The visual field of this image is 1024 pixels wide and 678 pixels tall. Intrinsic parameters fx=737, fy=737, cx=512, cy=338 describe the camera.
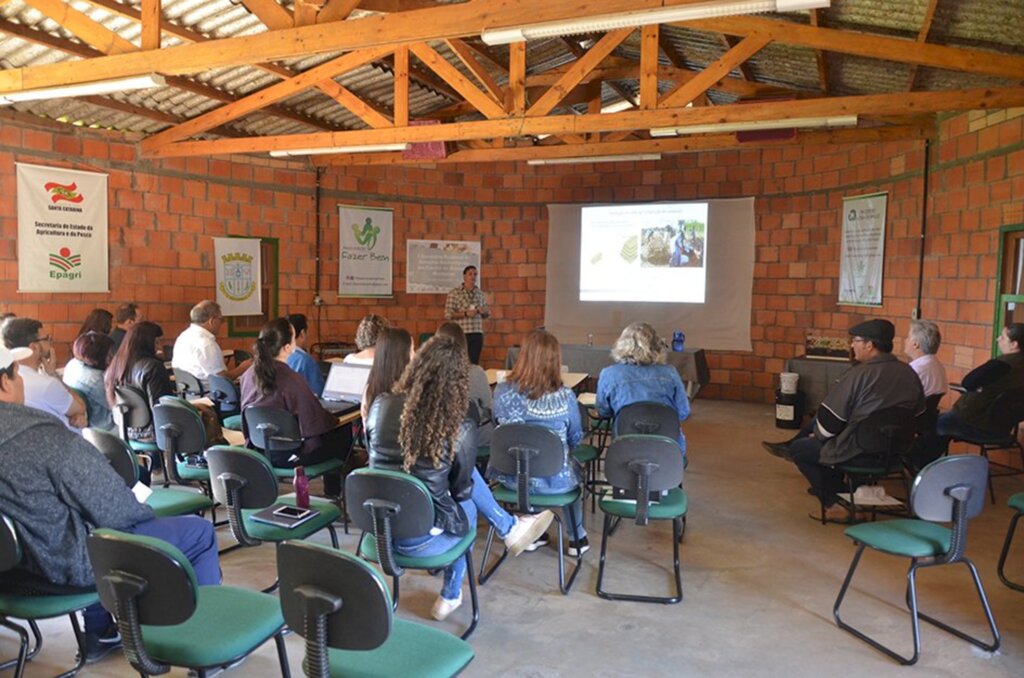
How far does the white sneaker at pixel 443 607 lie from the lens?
3.04 metres

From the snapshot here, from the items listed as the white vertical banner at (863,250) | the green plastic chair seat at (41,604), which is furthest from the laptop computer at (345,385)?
the white vertical banner at (863,250)

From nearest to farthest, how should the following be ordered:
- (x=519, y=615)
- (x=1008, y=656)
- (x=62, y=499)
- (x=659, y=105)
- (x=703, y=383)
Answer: (x=62, y=499), (x=1008, y=656), (x=519, y=615), (x=659, y=105), (x=703, y=383)

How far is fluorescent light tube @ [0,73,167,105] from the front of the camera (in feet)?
14.3

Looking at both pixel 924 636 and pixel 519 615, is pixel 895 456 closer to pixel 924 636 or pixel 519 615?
pixel 924 636

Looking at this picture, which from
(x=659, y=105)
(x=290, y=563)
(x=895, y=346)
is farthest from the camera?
(x=895, y=346)

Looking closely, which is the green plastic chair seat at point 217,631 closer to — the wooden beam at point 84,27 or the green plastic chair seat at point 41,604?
the green plastic chair seat at point 41,604

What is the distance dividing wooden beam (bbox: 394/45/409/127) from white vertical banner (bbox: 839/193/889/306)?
15.8 feet

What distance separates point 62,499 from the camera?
7.16 ft

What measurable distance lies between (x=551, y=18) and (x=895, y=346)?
533 cm

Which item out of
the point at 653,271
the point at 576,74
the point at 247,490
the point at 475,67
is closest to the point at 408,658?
the point at 247,490

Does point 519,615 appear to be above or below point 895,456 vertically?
below

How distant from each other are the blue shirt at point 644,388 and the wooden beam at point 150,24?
10.8ft

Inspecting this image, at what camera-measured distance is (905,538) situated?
2.89m

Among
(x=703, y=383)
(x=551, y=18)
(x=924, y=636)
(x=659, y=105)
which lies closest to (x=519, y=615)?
(x=924, y=636)
